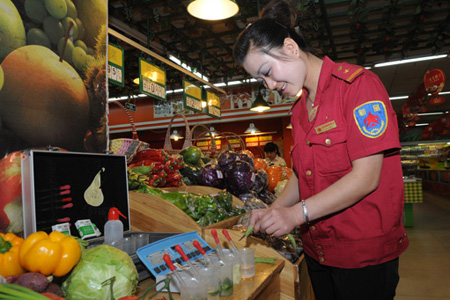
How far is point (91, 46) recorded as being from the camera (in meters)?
1.98

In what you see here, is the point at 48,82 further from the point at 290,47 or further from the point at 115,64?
Answer: the point at 115,64

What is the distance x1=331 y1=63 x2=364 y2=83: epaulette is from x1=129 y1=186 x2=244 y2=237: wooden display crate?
1.03m

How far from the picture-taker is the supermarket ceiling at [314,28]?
22.2ft

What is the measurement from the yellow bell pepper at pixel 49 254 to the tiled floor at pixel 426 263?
383 cm

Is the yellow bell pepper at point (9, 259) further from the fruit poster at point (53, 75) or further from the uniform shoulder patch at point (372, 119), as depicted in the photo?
the uniform shoulder patch at point (372, 119)

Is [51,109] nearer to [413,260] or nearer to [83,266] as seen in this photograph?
[83,266]

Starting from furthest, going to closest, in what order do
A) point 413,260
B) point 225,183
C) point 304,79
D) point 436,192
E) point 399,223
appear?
point 436,192 → point 413,260 → point 225,183 → point 304,79 → point 399,223

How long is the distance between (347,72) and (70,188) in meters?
1.31

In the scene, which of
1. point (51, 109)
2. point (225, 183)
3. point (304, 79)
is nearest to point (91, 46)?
point (51, 109)

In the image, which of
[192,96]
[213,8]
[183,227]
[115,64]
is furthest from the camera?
[192,96]

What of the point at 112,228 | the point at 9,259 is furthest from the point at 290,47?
the point at 9,259

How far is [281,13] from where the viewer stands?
1.58m

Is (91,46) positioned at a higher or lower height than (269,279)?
higher

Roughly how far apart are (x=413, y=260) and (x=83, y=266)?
5.44 metres
